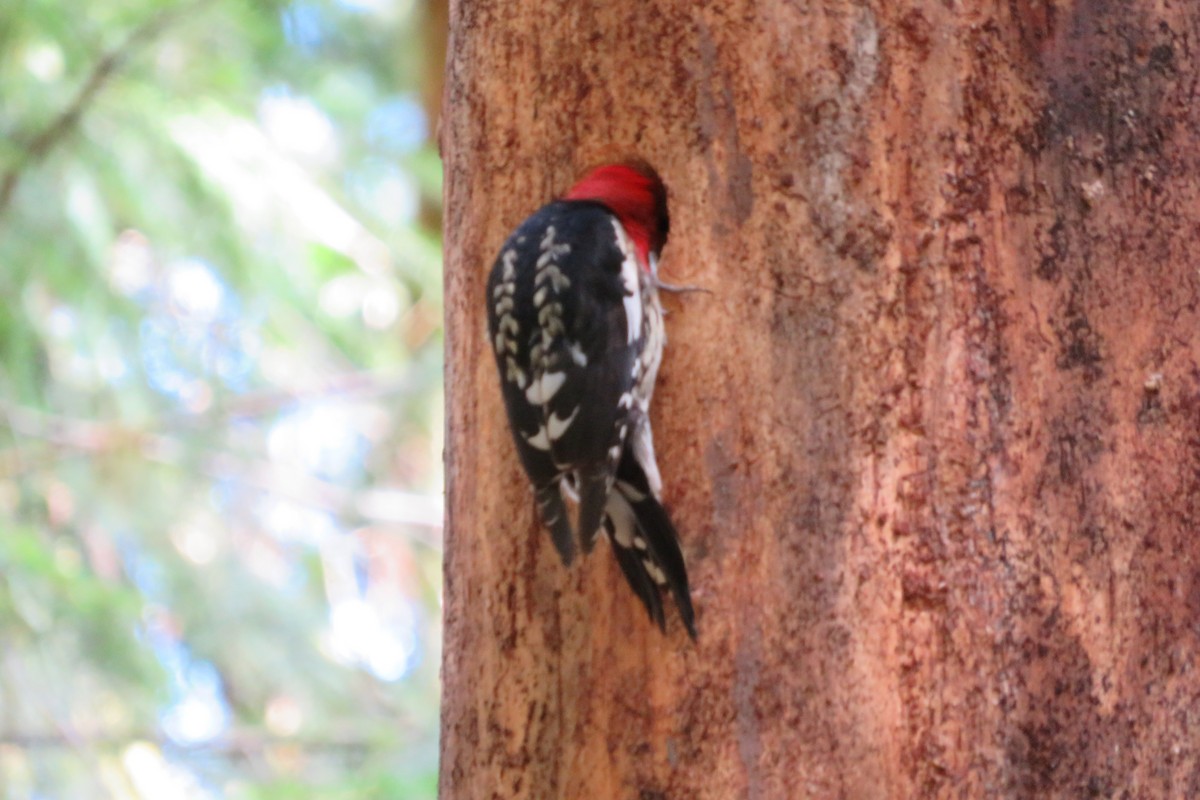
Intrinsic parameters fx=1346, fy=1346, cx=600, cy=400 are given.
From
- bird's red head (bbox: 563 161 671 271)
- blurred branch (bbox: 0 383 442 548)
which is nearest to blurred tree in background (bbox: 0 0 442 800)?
blurred branch (bbox: 0 383 442 548)

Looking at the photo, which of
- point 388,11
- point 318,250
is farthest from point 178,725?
point 388,11

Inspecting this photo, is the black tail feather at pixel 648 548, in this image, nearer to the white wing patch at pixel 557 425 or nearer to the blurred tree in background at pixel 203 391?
the white wing patch at pixel 557 425

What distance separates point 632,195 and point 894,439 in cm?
69

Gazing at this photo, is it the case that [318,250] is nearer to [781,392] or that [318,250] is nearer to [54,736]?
[54,736]

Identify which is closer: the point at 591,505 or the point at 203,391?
the point at 591,505

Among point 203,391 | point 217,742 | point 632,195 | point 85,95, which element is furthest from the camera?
point 203,391

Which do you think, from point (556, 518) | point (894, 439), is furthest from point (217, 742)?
point (894, 439)

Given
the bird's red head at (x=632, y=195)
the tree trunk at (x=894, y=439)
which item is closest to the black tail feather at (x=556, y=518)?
the tree trunk at (x=894, y=439)

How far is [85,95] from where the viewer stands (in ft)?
14.8

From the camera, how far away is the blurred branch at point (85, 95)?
4.29 metres

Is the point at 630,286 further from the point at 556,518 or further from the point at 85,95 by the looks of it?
the point at 85,95

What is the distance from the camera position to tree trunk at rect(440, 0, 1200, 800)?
2238 mm

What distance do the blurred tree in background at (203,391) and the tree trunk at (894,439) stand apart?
2.57 metres

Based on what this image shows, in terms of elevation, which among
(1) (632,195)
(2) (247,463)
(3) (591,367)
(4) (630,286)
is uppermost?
(1) (632,195)
